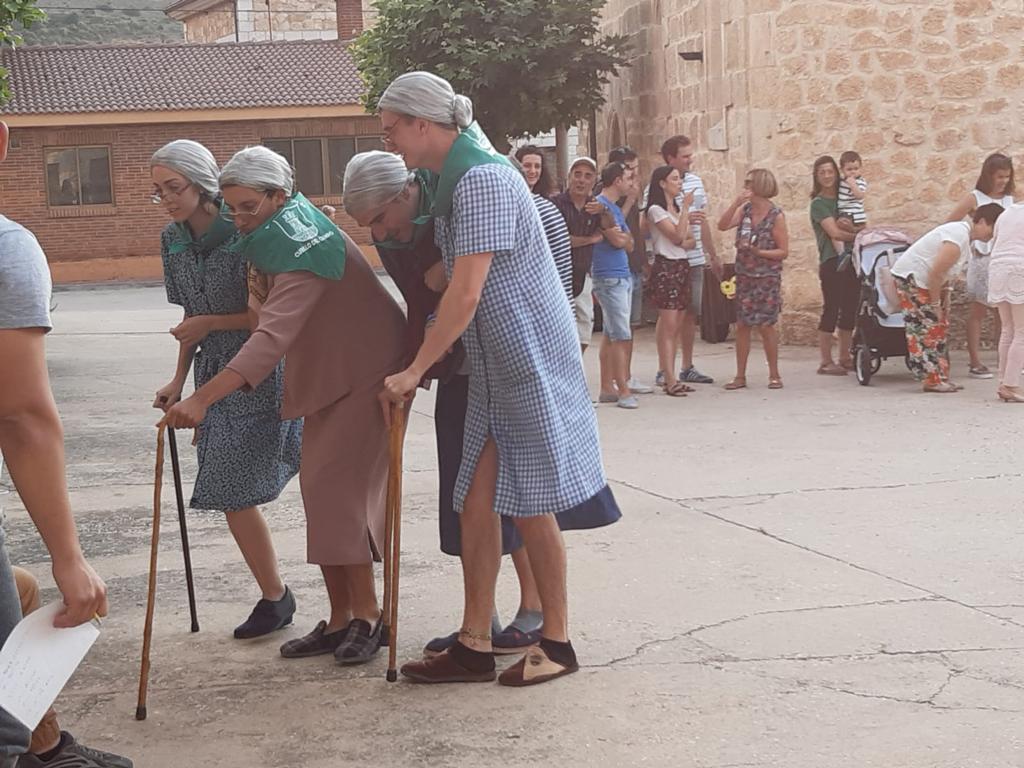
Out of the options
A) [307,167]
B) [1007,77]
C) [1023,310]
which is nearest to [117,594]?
[1023,310]

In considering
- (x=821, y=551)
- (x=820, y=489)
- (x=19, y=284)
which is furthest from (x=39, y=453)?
(x=820, y=489)

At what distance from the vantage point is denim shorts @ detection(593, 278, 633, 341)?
36.9ft

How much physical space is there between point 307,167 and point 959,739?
3423cm

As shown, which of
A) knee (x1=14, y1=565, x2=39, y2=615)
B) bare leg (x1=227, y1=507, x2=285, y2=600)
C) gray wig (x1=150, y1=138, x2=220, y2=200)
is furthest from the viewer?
bare leg (x1=227, y1=507, x2=285, y2=600)

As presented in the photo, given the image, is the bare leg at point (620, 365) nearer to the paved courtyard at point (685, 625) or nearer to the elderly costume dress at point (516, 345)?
the paved courtyard at point (685, 625)

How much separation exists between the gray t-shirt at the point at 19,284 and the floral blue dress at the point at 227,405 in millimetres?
2468

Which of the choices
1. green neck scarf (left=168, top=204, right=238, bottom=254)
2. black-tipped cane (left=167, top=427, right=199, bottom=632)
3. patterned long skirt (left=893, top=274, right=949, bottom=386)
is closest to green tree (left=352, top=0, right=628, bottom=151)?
patterned long skirt (left=893, top=274, right=949, bottom=386)

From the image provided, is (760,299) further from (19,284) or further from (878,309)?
(19,284)

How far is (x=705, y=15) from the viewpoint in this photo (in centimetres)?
1612

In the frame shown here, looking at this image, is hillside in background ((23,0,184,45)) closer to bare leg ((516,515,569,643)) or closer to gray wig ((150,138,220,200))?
gray wig ((150,138,220,200))

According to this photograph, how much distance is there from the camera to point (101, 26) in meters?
82.4

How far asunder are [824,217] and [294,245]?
8.36 metres

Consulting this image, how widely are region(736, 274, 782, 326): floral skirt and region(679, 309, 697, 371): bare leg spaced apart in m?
0.45

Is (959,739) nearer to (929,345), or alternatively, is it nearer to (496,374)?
(496,374)
